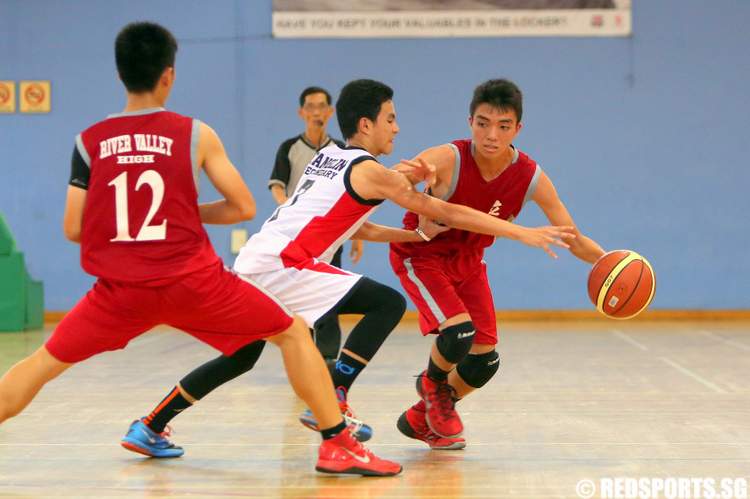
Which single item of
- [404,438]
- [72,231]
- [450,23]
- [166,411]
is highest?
[450,23]

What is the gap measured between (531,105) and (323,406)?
24.2ft

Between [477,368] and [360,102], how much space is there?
3.83 ft

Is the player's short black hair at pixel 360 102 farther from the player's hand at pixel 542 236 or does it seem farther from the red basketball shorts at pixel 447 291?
the player's hand at pixel 542 236

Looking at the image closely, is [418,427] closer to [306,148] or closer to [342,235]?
[342,235]

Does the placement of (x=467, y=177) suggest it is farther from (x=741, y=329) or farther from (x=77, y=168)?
(x=741, y=329)

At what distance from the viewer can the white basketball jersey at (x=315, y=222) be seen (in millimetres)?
3676

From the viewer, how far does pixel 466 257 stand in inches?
166

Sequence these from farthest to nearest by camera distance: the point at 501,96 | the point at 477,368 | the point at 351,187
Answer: the point at 477,368 < the point at 501,96 < the point at 351,187

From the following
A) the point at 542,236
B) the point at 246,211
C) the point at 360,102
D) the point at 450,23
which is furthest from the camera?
the point at 450,23

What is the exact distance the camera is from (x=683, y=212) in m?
10.2

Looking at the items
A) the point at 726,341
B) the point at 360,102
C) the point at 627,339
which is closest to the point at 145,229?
the point at 360,102

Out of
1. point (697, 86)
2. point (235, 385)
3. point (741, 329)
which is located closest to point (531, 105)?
point (697, 86)

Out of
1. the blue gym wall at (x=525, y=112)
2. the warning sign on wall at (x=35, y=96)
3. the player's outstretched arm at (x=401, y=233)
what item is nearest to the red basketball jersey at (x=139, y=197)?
the player's outstretched arm at (x=401, y=233)

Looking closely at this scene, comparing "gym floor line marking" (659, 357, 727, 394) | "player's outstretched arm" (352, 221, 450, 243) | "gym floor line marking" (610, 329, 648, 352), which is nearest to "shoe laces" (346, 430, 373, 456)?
"player's outstretched arm" (352, 221, 450, 243)
